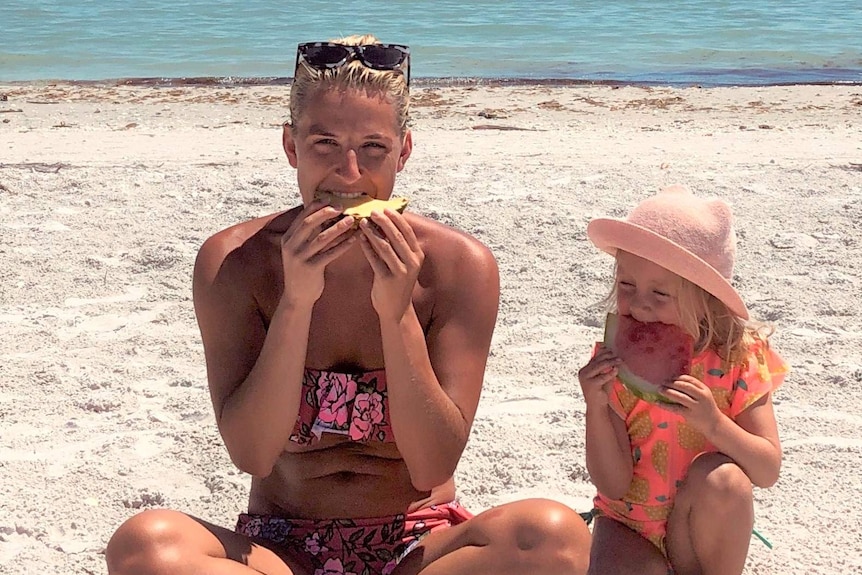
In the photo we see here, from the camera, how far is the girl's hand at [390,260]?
231cm

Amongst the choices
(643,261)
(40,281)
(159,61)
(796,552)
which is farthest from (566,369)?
(159,61)

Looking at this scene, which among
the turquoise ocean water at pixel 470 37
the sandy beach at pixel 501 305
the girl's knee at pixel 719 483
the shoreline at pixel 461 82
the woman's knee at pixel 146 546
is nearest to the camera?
the woman's knee at pixel 146 546

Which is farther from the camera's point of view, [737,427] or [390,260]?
[737,427]

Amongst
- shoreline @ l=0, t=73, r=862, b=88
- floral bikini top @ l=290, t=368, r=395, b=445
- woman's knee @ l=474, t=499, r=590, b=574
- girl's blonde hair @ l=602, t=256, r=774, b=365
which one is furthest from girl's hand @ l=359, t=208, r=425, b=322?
shoreline @ l=0, t=73, r=862, b=88

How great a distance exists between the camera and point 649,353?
2568 millimetres

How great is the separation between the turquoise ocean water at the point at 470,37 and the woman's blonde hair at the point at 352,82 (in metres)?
12.7

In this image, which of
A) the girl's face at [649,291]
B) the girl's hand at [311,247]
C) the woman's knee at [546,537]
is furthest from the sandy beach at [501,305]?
the girl's hand at [311,247]

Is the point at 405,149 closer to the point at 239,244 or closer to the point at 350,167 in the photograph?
the point at 350,167

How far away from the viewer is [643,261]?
2.65 m

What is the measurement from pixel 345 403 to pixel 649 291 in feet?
2.54

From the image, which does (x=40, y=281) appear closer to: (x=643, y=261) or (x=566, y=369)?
(x=566, y=369)

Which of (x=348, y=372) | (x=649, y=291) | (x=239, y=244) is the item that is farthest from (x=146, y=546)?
(x=649, y=291)

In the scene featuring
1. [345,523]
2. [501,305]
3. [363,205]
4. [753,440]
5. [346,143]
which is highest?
[346,143]

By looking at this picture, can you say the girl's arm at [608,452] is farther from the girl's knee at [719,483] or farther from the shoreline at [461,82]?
the shoreline at [461,82]
